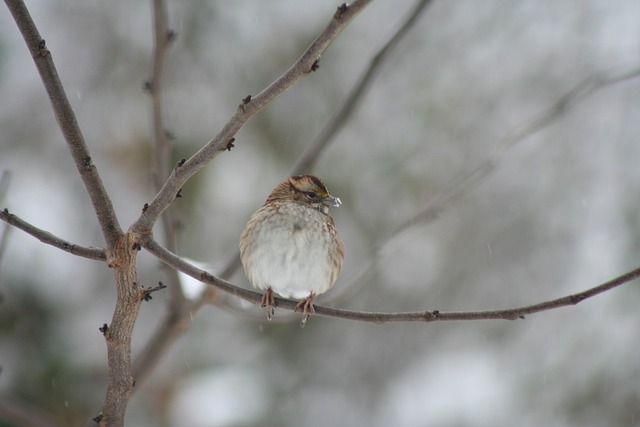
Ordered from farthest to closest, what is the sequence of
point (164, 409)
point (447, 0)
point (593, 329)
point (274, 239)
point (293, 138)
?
1. point (447, 0)
2. point (293, 138)
3. point (593, 329)
4. point (164, 409)
5. point (274, 239)

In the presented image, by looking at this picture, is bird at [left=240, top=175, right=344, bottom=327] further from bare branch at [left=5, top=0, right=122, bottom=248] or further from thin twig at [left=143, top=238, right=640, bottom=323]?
bare branch at [left=5, top=0, right=122, bottom=248]

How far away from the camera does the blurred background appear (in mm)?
8641

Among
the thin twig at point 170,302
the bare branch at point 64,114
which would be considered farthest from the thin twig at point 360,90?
the bare branch at point 64,114

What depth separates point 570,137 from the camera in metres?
10.4

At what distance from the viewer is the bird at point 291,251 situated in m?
4.10

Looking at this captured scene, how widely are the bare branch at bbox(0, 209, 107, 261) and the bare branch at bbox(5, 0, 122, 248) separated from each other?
73 mm

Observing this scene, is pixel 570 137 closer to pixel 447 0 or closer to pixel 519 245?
pixel 519 245

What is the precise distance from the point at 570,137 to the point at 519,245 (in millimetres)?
1776

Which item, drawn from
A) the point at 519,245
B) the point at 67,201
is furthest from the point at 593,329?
the point at 67,201

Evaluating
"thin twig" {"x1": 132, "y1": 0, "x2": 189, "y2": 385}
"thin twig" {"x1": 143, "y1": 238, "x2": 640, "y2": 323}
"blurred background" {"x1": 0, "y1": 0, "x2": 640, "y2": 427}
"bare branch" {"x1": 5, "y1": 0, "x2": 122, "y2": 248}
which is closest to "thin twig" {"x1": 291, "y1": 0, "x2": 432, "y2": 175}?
"thin twig" {"x1": 132, "y1": 0, "x2": 189, "y2": 385}

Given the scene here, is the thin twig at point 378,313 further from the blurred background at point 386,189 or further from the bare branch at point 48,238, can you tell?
the blurred background at point 386,189

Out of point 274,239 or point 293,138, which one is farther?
point 293,138

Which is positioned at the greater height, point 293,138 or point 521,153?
point 521,153

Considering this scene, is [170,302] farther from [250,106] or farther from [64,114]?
[250,106]
